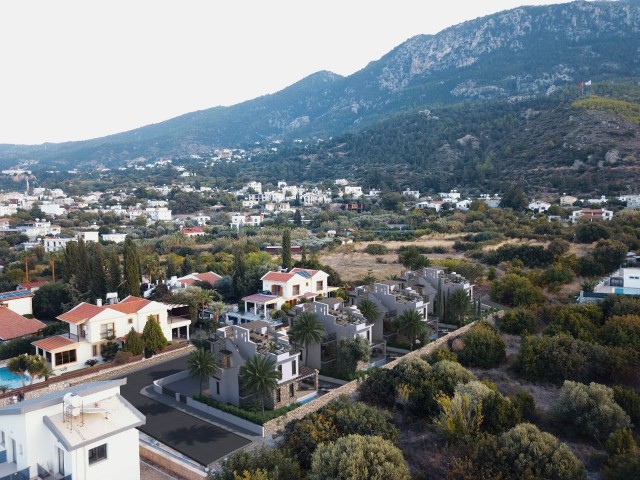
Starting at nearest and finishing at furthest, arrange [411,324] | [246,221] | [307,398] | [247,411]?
1. [247,411]
2. [307,398]
3. [411,324]
4. [246,221]

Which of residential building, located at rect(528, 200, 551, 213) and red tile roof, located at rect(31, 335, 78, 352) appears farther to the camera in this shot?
residential building, located at rect(528, 200, 551, 213)

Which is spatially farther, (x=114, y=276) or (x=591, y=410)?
(x=114, y=276)

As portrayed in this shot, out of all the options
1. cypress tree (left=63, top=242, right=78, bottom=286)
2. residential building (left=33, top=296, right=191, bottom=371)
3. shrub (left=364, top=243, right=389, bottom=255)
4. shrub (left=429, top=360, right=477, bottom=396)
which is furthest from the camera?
shrub (left=364, top=243, right=389, bottom=255)

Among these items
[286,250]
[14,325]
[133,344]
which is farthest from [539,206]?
[14,325]

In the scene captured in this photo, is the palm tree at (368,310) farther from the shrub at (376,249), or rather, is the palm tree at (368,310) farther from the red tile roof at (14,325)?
the shrub at (376,249)

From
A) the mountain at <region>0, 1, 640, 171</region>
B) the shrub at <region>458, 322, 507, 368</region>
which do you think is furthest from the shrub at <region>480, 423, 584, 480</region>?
the mountain at <region>0, 1, 640, 171</region>

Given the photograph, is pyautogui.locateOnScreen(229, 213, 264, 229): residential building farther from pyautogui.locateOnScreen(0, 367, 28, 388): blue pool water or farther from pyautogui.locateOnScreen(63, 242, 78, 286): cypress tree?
pyautogui.locateOnScreen(0, 367, 28, 388): blue pool water

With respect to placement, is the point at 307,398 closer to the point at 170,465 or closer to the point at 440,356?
the point at 440,356

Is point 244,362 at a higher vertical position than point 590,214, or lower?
lower
